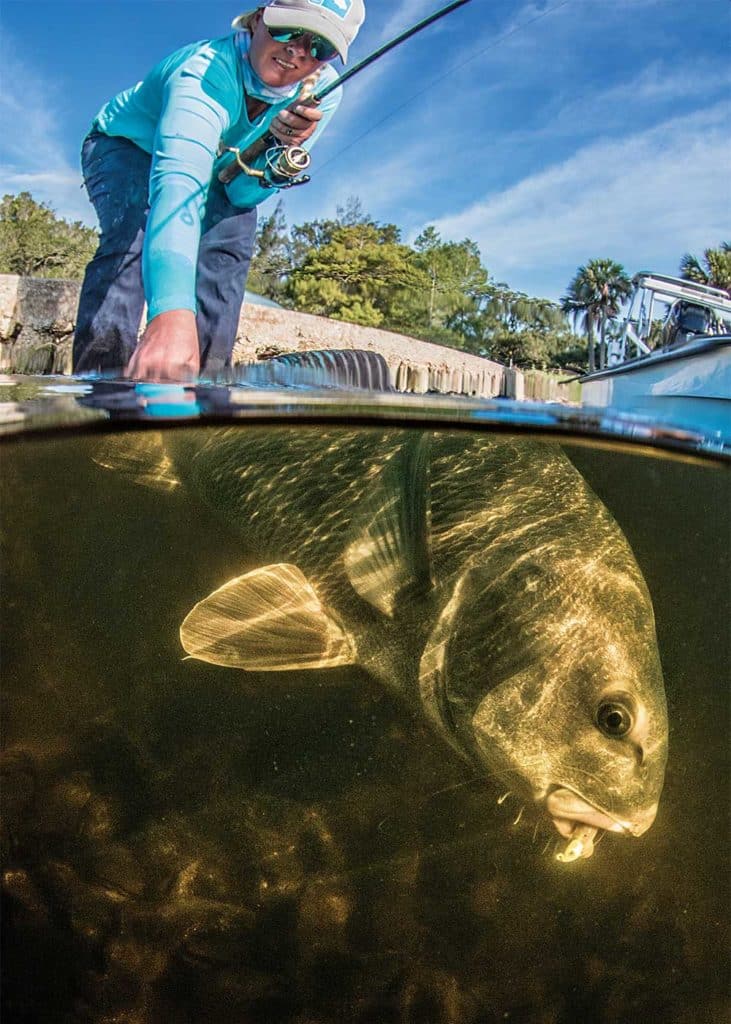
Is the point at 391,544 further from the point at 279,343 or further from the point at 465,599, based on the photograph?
the point at 279,343

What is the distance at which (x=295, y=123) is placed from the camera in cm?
330

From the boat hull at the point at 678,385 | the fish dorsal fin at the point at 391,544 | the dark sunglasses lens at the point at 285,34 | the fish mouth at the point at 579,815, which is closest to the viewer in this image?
the fish mouth at the point at 579,815

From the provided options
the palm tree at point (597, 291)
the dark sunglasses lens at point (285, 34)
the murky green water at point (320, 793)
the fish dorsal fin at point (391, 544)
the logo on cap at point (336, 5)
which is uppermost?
the logo on cap at point (336, 5)

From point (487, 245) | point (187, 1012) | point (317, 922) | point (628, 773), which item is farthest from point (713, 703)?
point (187, 1012)

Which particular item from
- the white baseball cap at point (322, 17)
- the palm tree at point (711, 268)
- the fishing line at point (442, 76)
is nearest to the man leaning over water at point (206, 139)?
the white baseball cap at point (322, 17)

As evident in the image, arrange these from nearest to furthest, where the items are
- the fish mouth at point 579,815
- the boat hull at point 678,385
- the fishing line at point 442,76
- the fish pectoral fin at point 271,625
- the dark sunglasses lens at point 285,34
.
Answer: the fish mouth at point 579,815 → the fish pectoral fin at point 271,625 → the fishing line at point 442,76 → the dark sunglasses lens at point 285,34 → the boat hull at point 678,385

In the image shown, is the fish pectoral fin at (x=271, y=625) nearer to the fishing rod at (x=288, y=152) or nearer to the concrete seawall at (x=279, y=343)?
the concrete seawall at (x=279, y=343)

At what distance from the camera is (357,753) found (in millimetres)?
3871

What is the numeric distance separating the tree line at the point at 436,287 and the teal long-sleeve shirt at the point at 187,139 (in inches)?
16.1

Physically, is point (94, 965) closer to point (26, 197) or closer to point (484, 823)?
point (484, 823)

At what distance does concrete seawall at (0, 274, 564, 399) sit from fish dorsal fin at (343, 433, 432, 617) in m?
0.51

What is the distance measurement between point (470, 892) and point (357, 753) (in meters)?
0.93

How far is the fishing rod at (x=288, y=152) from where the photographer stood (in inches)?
119

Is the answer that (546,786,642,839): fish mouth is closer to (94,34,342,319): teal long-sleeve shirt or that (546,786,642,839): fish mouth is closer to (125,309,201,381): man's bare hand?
(125,309,201,381): man's bare hand
